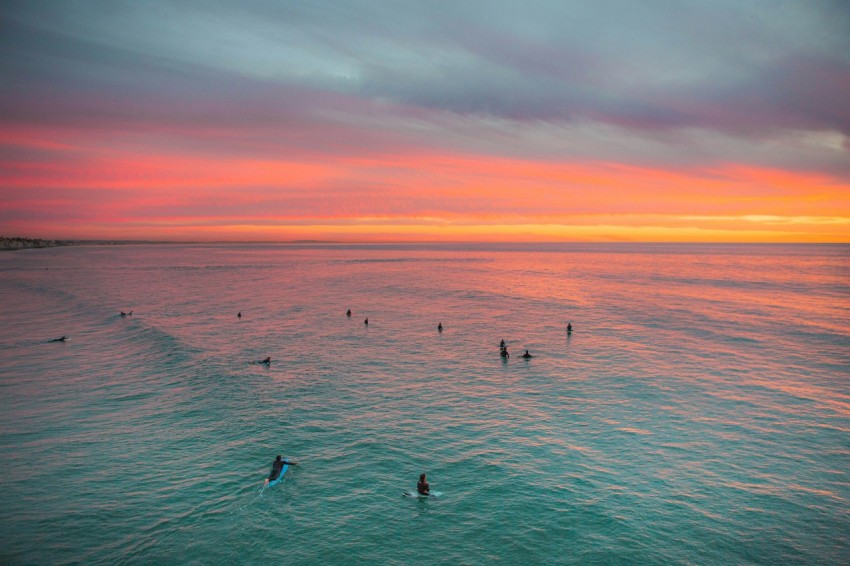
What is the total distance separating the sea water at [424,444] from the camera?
805 inches

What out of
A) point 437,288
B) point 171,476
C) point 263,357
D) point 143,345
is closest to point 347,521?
point 171,476

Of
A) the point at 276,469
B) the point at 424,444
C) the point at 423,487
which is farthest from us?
the point at 424,444

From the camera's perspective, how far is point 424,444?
29781 millimetres

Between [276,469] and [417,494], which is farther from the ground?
[276,469]

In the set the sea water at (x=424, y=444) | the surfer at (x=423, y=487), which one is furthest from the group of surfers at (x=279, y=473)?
the sea water at (x=424, y=444)

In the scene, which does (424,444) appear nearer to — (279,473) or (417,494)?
(417,494)

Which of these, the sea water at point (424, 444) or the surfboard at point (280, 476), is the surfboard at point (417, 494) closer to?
the sea water at point (424, 444)

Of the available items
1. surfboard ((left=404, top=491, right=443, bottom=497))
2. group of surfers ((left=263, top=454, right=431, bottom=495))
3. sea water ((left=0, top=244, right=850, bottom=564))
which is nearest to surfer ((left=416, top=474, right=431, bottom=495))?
group of surfers ((left=263, top=454, right=431, bottom=495))

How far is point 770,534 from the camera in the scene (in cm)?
2088

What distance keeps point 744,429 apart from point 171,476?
37.3 metres

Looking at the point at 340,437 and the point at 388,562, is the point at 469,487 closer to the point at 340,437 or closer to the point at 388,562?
the point at 388,562

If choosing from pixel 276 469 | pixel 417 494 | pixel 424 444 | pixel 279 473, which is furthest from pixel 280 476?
pixel 424 444

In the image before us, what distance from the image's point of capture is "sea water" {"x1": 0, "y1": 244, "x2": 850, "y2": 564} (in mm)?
20453

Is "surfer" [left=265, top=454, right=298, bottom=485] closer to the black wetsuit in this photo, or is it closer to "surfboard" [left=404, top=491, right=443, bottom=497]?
the black wetsuit
